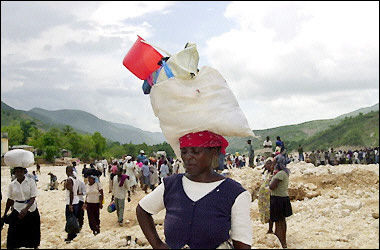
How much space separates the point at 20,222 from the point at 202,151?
14.5ft

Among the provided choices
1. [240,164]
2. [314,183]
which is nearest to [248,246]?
[314,183]

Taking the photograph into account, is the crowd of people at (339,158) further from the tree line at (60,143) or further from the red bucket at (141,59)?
the tree line at (60,143)

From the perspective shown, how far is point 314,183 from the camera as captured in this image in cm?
1352

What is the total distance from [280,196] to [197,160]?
4.41 m

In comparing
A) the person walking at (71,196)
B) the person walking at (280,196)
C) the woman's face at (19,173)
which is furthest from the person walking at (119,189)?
the person walking at (280,196)

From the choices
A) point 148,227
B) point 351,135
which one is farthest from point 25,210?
point 351,135

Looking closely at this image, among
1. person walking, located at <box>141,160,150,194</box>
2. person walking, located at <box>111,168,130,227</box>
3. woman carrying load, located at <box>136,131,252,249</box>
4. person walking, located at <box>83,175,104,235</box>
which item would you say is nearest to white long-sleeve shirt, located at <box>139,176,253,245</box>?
woman carrying load, located at <box>136,131,252,249</box>

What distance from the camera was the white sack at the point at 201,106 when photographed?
2.02 meters

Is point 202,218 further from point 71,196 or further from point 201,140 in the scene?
point 71,196

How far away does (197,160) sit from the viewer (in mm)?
2025

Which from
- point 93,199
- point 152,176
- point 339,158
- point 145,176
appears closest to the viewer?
point 93,199

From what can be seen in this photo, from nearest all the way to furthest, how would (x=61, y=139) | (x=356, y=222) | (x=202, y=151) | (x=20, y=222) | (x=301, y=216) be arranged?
1. (x=202, y=151)
2. (x=20, y=222)
3. (x=356, y=222)
4. (x=301, y=216)
5. (x=61, y=139)

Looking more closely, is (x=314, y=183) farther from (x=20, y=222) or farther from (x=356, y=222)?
(x=20, y=222)

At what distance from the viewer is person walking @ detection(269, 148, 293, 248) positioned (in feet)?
19.7
